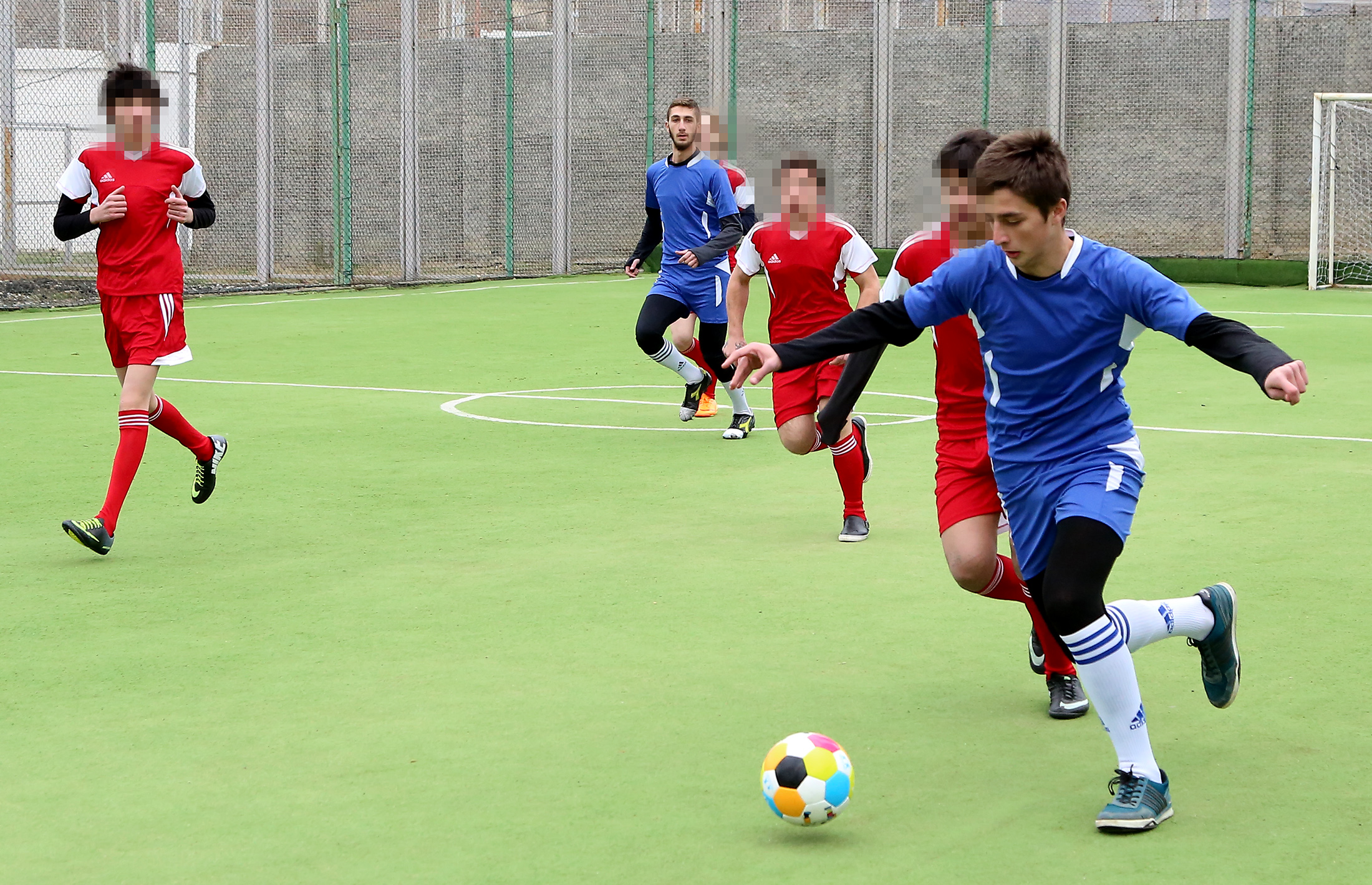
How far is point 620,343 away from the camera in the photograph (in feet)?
51.6

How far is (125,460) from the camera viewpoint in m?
7.24

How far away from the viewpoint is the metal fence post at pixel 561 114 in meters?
23.7

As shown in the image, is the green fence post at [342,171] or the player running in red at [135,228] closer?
the player running in red at [135,228]

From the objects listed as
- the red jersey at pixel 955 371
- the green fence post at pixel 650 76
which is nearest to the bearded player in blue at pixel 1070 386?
the red jersey at pixel 955 371

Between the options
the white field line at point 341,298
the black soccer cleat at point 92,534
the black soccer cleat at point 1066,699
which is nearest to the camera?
the black soccer cleat at point 1066,699

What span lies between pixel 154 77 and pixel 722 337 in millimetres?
4468

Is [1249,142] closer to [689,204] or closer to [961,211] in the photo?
[689,204]

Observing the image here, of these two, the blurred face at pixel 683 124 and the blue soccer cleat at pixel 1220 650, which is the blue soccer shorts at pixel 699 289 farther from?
the blue soccer cleat at pixel 1220 650

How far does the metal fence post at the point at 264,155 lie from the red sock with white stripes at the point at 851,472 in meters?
16.4

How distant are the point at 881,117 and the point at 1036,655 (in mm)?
20107

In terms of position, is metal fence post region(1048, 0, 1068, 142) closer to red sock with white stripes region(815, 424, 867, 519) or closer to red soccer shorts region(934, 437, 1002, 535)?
red sock with white stripes region(815, 424, 867, 519)

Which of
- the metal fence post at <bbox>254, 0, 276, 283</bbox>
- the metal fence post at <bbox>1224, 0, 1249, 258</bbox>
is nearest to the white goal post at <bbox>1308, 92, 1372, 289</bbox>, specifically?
the metal fence post at <bbox>1224, 0, 1249, 258</bbox>

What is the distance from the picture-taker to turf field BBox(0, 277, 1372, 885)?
387 centimetres

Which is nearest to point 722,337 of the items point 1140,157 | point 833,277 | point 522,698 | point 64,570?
point 833,277
